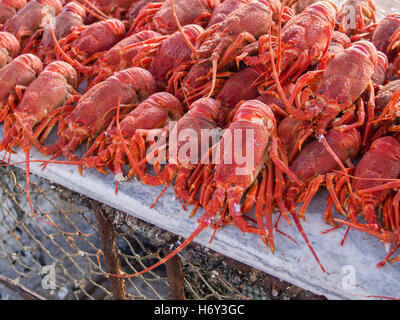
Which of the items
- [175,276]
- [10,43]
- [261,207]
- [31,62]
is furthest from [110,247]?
[10,43]

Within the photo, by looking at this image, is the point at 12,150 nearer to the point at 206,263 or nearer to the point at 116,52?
the point at 116,52

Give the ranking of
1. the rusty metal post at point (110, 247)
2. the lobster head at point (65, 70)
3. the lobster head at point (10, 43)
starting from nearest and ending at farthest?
1. the rusty metal post at point (110, 247)
2. the lobster head at point (65, 70)
3. the lobster head at point (10, 43)

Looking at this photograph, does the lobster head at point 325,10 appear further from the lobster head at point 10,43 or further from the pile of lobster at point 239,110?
the lobster head at point 10,43

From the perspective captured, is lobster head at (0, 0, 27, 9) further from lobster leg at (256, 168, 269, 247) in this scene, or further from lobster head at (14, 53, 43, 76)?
lobster leg at (256, 168, 269, 247)

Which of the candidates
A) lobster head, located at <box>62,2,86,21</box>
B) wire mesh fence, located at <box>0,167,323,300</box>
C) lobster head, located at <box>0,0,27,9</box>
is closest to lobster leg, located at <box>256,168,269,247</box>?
wire mesh fence, located at <box>0,167,323,300</box>

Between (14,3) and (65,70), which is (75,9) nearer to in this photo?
(14,3)

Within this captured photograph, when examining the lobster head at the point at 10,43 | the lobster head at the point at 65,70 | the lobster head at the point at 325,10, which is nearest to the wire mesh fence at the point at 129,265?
the lobster head at the point at 65,70
